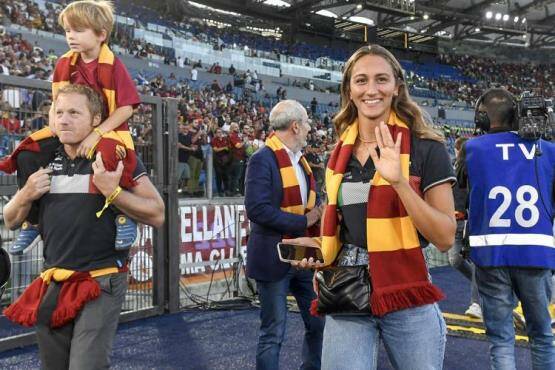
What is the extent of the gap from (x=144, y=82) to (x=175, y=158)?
38.8 ft

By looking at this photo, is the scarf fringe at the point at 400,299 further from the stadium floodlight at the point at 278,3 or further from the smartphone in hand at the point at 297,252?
the stadium floodlight at the point at 278,3

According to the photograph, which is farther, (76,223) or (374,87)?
(76,223)

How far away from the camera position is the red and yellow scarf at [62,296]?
1.85m

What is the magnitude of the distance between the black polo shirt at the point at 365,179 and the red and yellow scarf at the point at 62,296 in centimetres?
89

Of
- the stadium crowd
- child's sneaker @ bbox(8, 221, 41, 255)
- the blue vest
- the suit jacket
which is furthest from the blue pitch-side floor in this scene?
child's sneaker @ bbox(8, 221, 41, 255)

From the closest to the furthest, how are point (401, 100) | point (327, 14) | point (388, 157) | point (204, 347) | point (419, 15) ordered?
point (388, 157), point (401, 100), point (204, 347), point (419, 15), point (327, 14)

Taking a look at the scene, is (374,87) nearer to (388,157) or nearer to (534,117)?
(388,157)

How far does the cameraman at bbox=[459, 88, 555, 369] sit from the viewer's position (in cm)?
262

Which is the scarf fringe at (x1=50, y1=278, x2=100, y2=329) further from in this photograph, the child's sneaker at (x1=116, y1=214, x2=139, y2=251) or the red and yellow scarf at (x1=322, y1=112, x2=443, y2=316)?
the red and yellow scarf at (x1=322, y1=112, x2=443, y2=316)

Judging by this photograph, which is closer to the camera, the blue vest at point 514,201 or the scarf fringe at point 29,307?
the scarf fringe at point 29,307

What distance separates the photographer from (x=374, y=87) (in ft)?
5.83

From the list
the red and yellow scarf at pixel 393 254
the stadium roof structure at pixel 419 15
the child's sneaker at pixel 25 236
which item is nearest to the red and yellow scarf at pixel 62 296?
the child's sneaker at pixel 25 236

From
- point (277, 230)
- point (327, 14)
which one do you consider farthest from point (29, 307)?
point (327, 14)

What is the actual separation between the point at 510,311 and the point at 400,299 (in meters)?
1.32
